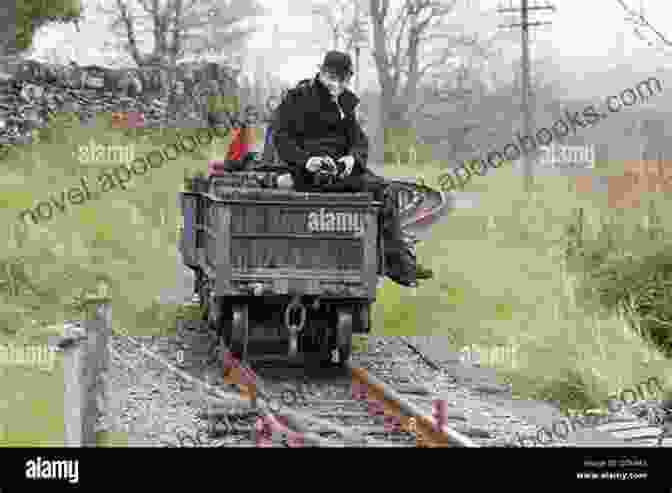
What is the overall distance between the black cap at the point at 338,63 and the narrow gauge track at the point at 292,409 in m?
2.98

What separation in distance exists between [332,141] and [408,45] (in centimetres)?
2891

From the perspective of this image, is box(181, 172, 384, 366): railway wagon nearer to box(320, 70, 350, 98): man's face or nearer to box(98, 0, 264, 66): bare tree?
box(320, 70, 350, 98): man's face

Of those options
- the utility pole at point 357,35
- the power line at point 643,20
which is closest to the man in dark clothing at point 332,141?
the power line at point 643,20

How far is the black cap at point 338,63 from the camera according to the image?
11633mm

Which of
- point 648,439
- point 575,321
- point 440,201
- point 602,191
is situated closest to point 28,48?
point 440,201

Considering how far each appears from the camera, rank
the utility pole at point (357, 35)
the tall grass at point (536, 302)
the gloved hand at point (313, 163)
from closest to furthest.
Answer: the tall grass at point (536, 302) < the gloved hand at point (313, 163) < the utility pole at point (357, 35)

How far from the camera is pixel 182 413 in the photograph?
9852 mm

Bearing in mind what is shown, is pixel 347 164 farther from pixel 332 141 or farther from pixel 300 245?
pixel 300 245

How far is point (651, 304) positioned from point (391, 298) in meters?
4.47

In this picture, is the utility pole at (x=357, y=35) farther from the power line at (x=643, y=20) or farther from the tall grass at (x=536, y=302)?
the power line at (x=643, y=20)

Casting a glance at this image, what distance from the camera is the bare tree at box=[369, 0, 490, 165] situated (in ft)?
124

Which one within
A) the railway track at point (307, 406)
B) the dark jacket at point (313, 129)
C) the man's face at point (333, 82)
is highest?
the man's face at point (333, 82)

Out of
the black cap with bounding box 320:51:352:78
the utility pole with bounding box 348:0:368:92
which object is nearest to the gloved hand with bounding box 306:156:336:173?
the black cap with bounding box 320:51:352:78

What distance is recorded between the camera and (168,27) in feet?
108
